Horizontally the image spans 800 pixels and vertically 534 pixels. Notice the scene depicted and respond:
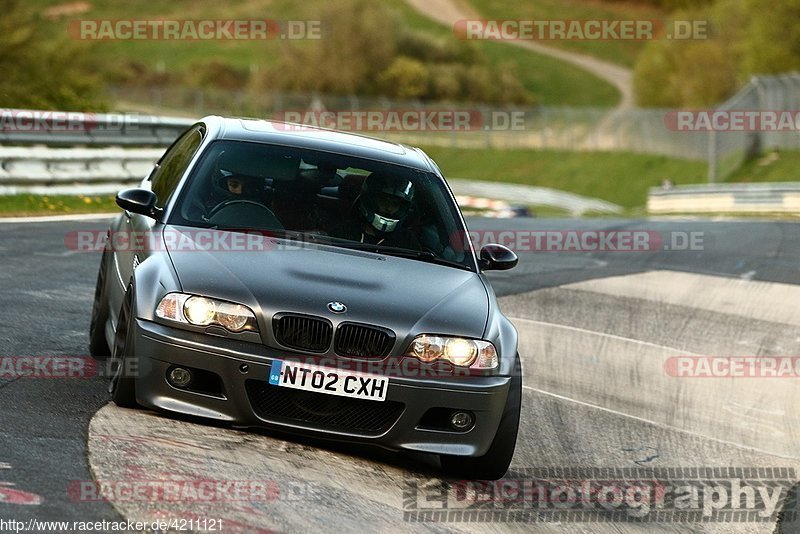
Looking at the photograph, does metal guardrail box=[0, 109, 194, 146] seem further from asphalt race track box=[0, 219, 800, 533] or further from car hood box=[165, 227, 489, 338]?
car hood box=[165, 227, 489, 338]

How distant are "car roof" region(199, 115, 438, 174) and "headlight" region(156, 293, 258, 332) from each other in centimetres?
160

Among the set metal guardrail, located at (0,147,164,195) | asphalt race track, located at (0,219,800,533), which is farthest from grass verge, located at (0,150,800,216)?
asphalt race track, located at (0,219,800,533)

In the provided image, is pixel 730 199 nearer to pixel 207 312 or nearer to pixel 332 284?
pixel 332 284

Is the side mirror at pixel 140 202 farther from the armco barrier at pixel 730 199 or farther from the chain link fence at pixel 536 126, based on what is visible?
the chain link fence at pixel 536 126

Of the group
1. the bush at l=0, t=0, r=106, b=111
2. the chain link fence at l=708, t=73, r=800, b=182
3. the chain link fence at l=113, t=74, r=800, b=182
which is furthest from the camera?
the chain link fence at l=113, t=74, r=800, b=182

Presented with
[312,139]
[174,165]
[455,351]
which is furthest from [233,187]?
[455,351]

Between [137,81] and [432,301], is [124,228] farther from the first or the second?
[137,81]

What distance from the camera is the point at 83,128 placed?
18.9 m

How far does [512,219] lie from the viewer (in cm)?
2495

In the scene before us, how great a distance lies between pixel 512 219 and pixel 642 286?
35.0ft

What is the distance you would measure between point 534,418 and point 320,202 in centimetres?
228

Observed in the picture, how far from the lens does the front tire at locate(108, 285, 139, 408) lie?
629 cm

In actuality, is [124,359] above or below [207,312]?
below

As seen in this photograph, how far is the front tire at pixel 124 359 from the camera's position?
629cm
